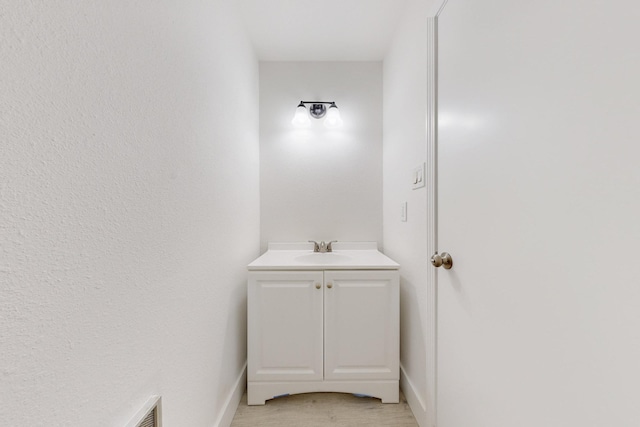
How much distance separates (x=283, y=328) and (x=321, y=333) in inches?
8.8

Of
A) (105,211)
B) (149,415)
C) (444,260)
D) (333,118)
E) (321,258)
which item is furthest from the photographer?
(333,118)

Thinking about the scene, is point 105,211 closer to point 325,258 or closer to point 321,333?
point 321,333

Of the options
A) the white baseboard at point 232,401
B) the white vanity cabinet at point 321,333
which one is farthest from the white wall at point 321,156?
the white baseboard at point 232,401

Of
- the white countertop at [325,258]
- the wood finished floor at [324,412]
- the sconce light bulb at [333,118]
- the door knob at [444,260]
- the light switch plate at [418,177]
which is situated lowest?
the wood finished floor at [324,412]

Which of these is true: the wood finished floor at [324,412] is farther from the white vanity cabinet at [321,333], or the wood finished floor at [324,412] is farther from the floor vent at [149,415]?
the floor vent at [149,415]

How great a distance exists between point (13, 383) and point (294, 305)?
4.16 feet

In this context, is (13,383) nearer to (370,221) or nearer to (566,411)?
(566,411)

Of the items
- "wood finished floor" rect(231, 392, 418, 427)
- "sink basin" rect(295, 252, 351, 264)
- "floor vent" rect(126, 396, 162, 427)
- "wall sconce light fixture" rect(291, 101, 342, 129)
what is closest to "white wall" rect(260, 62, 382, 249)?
"wall sconce light fixture" rect(291, 101, 342, 129)

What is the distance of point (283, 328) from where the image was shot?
162 cm

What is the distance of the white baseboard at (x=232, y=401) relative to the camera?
1342 millimetres

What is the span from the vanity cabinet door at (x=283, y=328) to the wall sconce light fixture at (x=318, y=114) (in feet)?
4.01

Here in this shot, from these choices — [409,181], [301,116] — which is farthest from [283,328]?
[301,116]

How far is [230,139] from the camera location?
60.1 inches

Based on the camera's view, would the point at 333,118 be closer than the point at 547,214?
No
